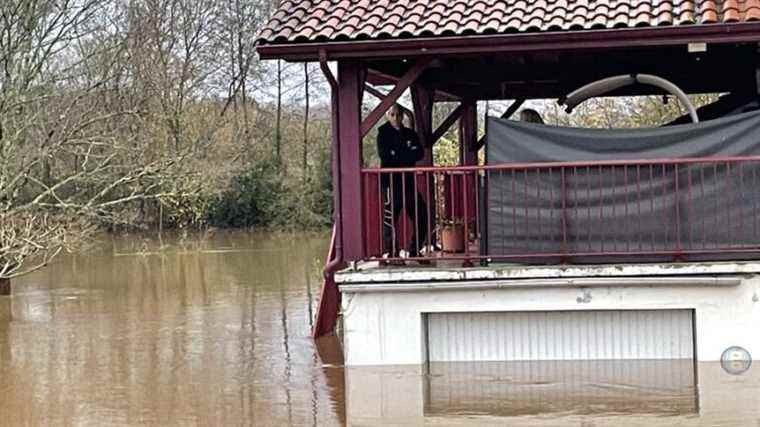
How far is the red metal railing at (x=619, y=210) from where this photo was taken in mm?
10219

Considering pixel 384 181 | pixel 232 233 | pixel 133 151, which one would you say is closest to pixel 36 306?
pixel 133 151

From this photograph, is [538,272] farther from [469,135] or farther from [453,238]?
[469,135]

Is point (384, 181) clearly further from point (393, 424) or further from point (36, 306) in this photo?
point (36, 306)

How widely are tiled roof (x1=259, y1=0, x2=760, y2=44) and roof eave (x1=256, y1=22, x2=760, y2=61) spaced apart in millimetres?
55

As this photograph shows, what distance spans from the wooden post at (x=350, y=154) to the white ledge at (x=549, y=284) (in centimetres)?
73

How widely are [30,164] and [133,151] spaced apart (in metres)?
3.34

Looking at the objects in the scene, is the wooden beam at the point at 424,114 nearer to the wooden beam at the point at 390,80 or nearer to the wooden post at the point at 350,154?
the wooden beam at the point at 390,80

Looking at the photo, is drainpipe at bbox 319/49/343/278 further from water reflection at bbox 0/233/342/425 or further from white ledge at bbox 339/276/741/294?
water reflection at bbox 0/233/342/425

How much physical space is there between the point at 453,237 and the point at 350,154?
1532 mm

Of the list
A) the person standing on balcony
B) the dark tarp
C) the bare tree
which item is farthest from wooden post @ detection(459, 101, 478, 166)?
the bare tree

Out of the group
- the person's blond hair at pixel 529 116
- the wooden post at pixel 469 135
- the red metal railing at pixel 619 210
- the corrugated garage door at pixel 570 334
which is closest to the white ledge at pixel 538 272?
the red metal railing at pixel 619 210

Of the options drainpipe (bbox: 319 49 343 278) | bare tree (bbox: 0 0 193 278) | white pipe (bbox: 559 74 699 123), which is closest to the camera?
drainpipe (bbox: 319 49 343 278)

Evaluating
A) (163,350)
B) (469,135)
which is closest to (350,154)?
(163,350)

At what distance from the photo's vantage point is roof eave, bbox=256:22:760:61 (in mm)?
10086
